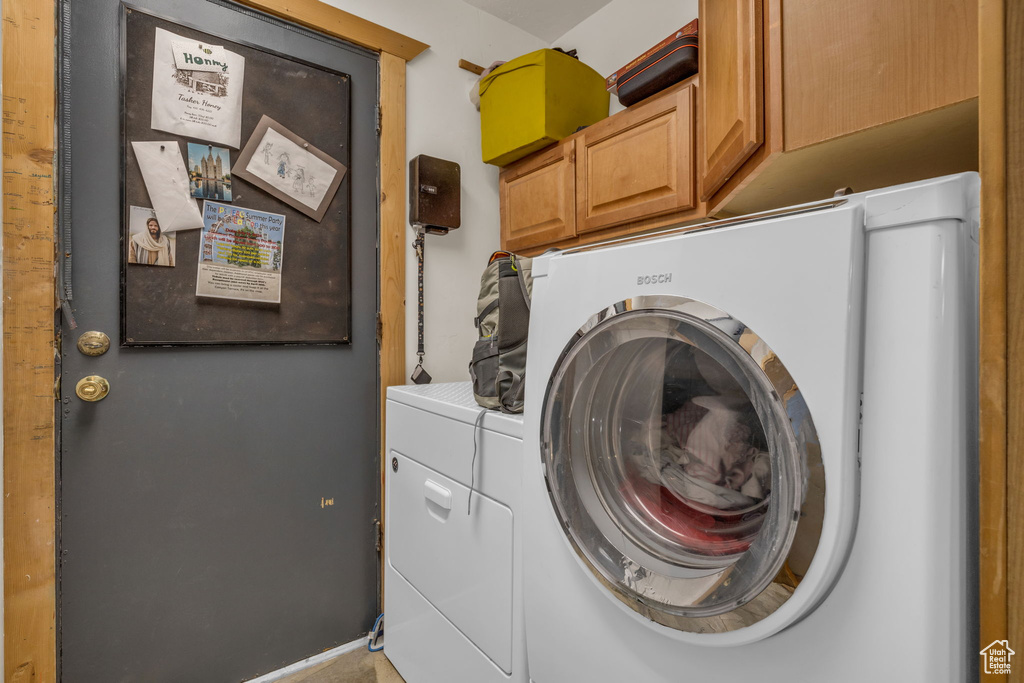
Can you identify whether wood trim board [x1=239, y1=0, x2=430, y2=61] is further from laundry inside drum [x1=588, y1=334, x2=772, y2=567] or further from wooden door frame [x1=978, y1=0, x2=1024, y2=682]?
wooden door frame [x1=978, y1=0, x2=1024, y2=682]

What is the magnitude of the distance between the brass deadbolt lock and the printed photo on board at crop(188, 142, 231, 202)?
46cm

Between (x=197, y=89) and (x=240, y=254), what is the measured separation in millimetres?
479

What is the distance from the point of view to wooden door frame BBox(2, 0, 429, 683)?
1136 millimetres

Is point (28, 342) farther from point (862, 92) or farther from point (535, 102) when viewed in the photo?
point (862, 92)

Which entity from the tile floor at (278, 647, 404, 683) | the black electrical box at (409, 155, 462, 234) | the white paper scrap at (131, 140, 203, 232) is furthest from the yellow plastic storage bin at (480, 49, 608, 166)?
the tile floor at (278, 647, 404, 683)

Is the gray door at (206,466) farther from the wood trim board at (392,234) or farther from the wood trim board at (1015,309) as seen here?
the wood trim board at (1015,309)

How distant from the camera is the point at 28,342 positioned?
3.79 ft

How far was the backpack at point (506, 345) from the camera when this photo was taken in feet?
3.67

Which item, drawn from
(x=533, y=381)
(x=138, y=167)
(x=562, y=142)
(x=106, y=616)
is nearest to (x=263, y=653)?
(x=106, y=616)

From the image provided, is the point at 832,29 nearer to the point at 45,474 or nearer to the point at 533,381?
the point at 533,381

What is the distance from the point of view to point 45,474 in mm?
1179

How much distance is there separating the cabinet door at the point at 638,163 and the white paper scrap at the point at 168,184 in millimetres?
1211

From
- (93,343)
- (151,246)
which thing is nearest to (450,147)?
(151,246)

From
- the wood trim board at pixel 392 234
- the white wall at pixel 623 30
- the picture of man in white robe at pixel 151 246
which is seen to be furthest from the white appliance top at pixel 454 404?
the white wall at pixel 623 30
